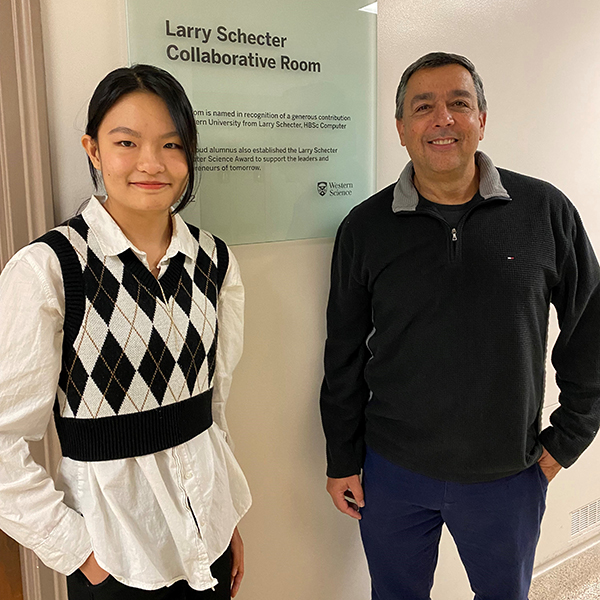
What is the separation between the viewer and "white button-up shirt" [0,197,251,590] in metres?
1.07

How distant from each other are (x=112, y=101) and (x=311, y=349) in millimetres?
918

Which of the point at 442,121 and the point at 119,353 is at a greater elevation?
the point at 442,121

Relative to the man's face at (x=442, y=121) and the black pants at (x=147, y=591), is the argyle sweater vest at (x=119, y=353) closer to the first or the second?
the black pants at (x=147, y=591)

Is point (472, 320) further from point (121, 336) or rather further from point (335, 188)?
point (121, 336)

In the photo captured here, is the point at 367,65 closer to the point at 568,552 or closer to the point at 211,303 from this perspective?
the point at 211,303

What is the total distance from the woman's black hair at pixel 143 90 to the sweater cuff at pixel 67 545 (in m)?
0.70

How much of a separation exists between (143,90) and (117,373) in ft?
1.70

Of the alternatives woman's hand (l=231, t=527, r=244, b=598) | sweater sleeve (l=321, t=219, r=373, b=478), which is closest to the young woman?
woman's hand (l=231, t=527, r=244, b=598)

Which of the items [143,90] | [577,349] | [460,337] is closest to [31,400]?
[143,90]

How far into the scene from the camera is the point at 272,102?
1.61 meters

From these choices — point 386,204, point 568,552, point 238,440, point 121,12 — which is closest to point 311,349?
point 238,440

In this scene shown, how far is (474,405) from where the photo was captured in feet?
5.00

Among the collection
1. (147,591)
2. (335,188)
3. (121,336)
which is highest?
(335,188)

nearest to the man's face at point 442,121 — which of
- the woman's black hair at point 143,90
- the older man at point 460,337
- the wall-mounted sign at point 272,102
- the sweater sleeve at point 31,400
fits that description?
the older man at point 460,337
